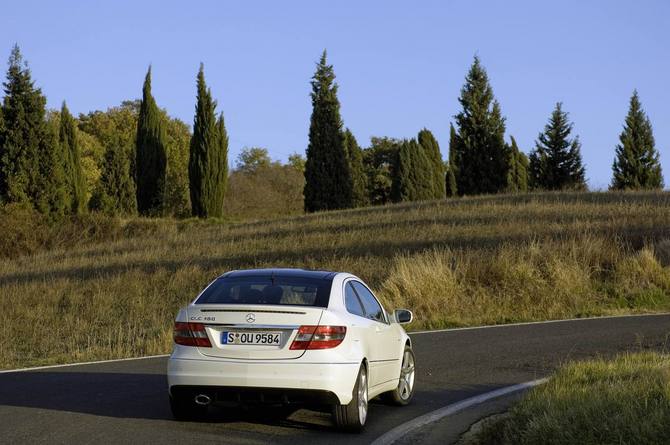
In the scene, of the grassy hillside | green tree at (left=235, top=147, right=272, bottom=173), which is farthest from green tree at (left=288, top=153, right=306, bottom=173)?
the grassy hillside

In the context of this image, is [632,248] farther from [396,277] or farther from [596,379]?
[596,379]

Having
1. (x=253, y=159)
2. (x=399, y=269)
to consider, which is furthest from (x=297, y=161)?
(x=399, y=269)

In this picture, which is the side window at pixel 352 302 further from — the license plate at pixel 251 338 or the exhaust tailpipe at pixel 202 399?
the exhaust tailpipe at pixel 202 399

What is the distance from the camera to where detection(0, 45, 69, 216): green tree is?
4484 centimetres

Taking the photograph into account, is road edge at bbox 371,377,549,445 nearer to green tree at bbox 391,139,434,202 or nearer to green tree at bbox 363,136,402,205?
green tree at bbox 391,139,434,202

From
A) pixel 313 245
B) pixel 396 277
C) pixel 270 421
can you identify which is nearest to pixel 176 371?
pixel 270 421

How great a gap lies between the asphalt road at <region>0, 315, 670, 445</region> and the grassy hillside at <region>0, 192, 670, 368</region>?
2.53 meters

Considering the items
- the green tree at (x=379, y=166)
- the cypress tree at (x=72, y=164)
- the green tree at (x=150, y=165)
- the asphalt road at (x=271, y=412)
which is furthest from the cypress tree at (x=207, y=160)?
the asphalt road at (x=271, y=412)

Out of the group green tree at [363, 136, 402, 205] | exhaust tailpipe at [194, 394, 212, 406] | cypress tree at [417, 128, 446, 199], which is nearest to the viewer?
exhaust tailpipe at [194, 394, 212, 406]

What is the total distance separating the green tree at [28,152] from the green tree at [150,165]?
28.4 ft

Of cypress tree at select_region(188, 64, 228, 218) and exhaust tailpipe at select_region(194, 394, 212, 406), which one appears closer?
exhaust tailpipe at select_region(194, 394, 212, 406)

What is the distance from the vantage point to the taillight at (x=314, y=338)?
7.85 m

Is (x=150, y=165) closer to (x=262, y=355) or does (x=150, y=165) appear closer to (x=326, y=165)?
(x=326, y=165)

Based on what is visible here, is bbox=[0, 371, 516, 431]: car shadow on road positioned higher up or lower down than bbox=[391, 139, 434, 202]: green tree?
lower down
